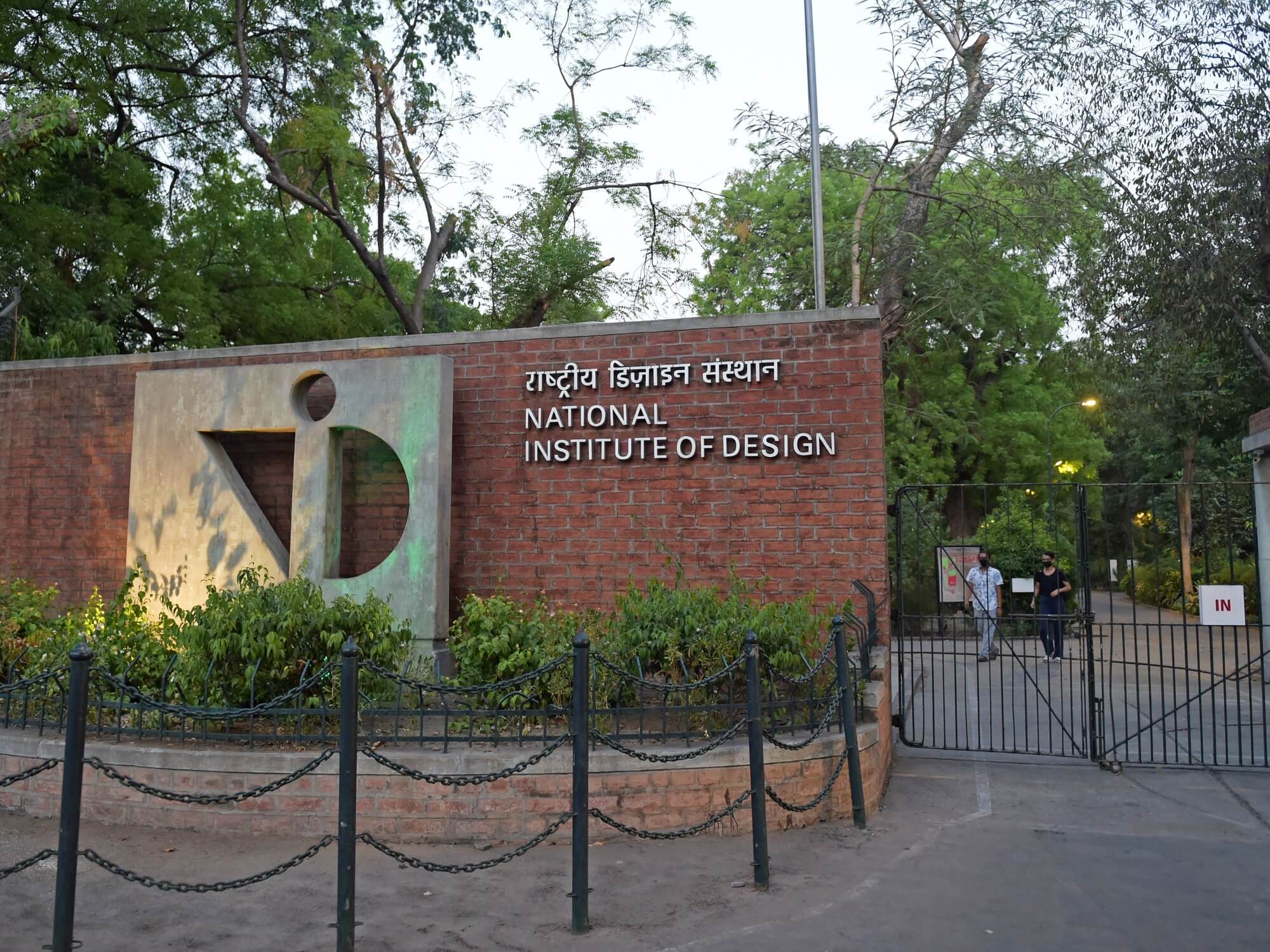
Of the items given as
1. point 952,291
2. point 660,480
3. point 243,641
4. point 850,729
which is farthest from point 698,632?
point 952,291

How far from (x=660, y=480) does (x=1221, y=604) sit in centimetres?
493

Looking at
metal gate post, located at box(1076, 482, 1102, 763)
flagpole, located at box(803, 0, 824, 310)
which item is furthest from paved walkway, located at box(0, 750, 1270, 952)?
flagpole, located at box(803, 0, 824, 310)

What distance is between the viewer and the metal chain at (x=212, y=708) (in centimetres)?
546

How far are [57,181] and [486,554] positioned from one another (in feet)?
46.1

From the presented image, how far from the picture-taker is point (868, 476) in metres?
8.66

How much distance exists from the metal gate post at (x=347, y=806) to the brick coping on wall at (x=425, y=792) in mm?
1278

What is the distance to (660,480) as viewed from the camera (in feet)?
30.0

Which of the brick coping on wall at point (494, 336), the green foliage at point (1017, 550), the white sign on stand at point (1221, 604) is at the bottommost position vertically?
the white sign on stand at point (1221, 604)

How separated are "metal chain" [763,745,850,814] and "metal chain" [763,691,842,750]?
211 mm

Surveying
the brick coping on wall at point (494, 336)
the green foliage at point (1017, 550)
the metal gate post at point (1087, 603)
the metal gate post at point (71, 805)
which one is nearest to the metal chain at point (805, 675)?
the metal gate post at point (1087, 603)

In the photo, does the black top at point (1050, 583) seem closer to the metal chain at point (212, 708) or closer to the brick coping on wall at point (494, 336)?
the brick coping on wall at point (494, 336)

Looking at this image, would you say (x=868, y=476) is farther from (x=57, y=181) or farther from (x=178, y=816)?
(x=57, y=181)

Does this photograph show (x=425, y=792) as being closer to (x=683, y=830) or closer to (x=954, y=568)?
(x=683, y=830)

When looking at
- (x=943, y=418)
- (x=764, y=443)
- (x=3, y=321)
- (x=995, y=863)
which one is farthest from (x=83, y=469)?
(x=943, y=418)
